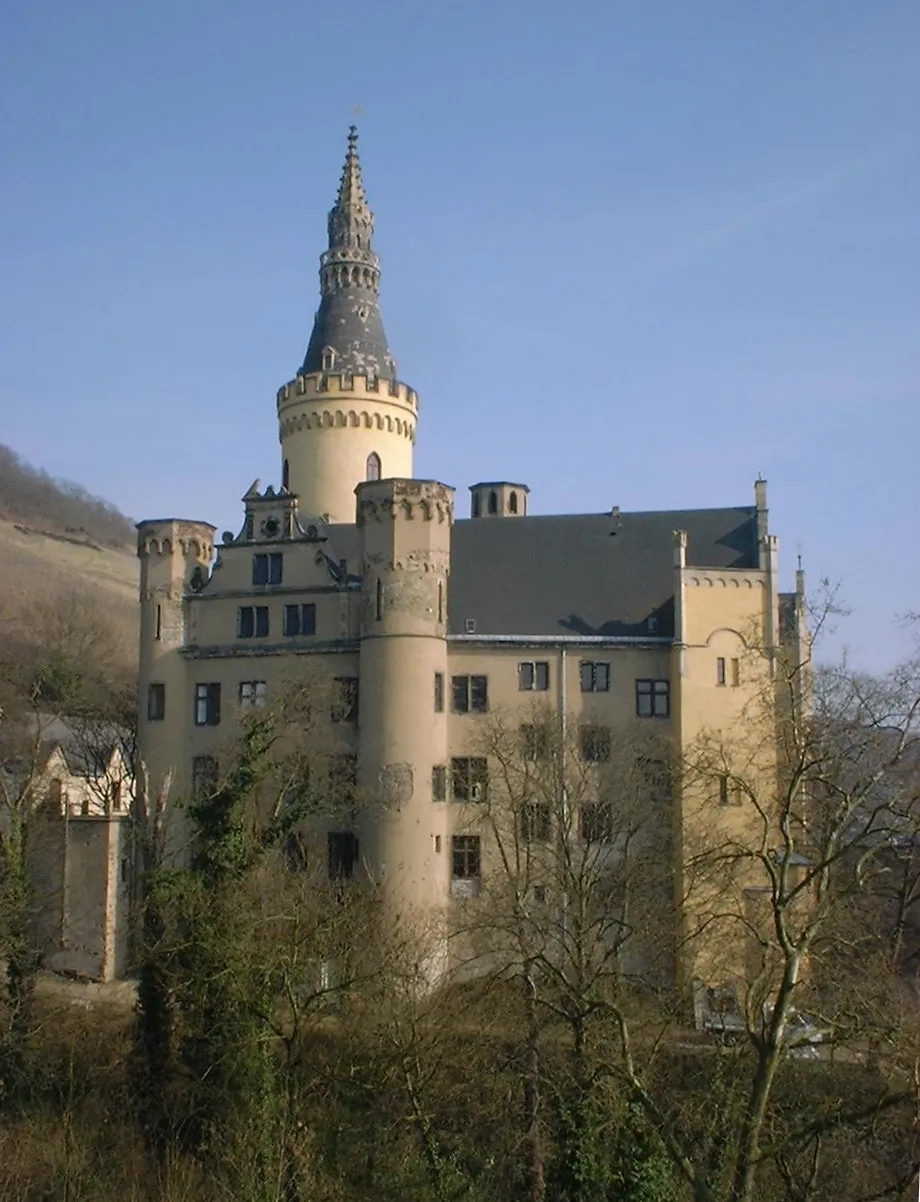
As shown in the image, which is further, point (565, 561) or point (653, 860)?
point (565, 561)

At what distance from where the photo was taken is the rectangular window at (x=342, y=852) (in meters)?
38.7

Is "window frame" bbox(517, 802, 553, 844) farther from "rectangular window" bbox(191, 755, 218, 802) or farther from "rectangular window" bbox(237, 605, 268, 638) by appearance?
"rectangular window" bbox(237, 605, 268, 638)

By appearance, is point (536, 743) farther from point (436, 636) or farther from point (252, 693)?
point (252, 693)

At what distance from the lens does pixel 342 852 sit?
3888cm

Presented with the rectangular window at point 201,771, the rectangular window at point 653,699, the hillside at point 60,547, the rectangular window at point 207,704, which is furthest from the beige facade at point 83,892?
the hillside at point 60,547

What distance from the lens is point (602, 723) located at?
39.6 metres

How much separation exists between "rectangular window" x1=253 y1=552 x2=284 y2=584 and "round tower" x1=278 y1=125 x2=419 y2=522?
7.49 meters

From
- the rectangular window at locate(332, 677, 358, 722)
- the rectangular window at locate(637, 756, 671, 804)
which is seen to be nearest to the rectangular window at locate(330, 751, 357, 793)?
the rectangular window at locate(332, 677, 358, 722)

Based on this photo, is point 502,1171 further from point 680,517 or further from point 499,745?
point 680,517

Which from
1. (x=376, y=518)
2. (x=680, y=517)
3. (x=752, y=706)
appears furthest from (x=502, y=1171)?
(x=680, y=517)

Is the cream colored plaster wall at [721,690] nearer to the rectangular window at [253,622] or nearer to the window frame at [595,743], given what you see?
the window frame at [595,743]

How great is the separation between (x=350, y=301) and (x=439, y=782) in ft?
68.4

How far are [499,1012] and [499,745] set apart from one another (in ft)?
30.4

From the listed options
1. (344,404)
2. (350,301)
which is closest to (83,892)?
(344,404)
